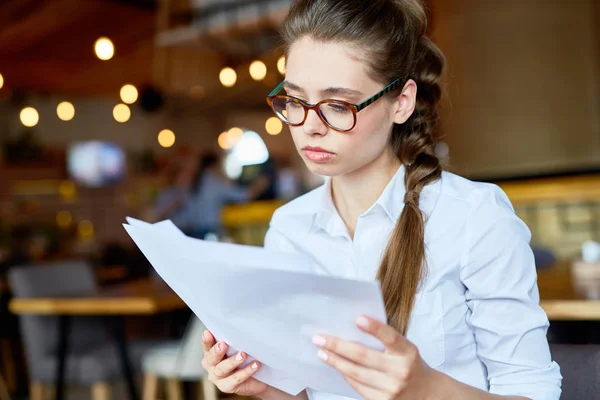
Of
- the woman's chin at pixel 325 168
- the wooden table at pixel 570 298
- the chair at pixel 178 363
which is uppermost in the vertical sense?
the woman's chin at pixel 325 168

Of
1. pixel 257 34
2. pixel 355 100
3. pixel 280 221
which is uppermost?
pixel 257 34

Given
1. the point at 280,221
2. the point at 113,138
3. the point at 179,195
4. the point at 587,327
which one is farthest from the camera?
the point at 113,138

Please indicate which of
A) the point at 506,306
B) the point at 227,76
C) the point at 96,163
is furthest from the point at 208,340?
the point at 96,163

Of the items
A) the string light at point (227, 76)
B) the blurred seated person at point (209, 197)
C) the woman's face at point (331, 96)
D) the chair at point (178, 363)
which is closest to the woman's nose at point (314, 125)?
the woman's face at point (331, 96)

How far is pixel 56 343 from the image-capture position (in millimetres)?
3559

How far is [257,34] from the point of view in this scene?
16.7ft

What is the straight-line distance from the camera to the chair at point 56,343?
11.0 feet

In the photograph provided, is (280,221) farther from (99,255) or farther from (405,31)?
(99,255)

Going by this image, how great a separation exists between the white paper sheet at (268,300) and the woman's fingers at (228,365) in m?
0.02

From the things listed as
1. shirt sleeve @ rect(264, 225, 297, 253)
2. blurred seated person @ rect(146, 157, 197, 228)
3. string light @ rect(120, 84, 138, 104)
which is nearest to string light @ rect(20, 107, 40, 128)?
string light @ rect(120, 84, 138, 104)

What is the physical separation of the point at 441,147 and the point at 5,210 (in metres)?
5.77

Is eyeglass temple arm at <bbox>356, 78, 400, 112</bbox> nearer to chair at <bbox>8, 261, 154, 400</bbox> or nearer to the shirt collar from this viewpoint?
the shirt collar

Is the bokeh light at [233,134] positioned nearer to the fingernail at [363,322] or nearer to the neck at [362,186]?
the neck at [362,186]

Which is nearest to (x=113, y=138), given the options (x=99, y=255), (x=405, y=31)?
(x=99, y=255)
